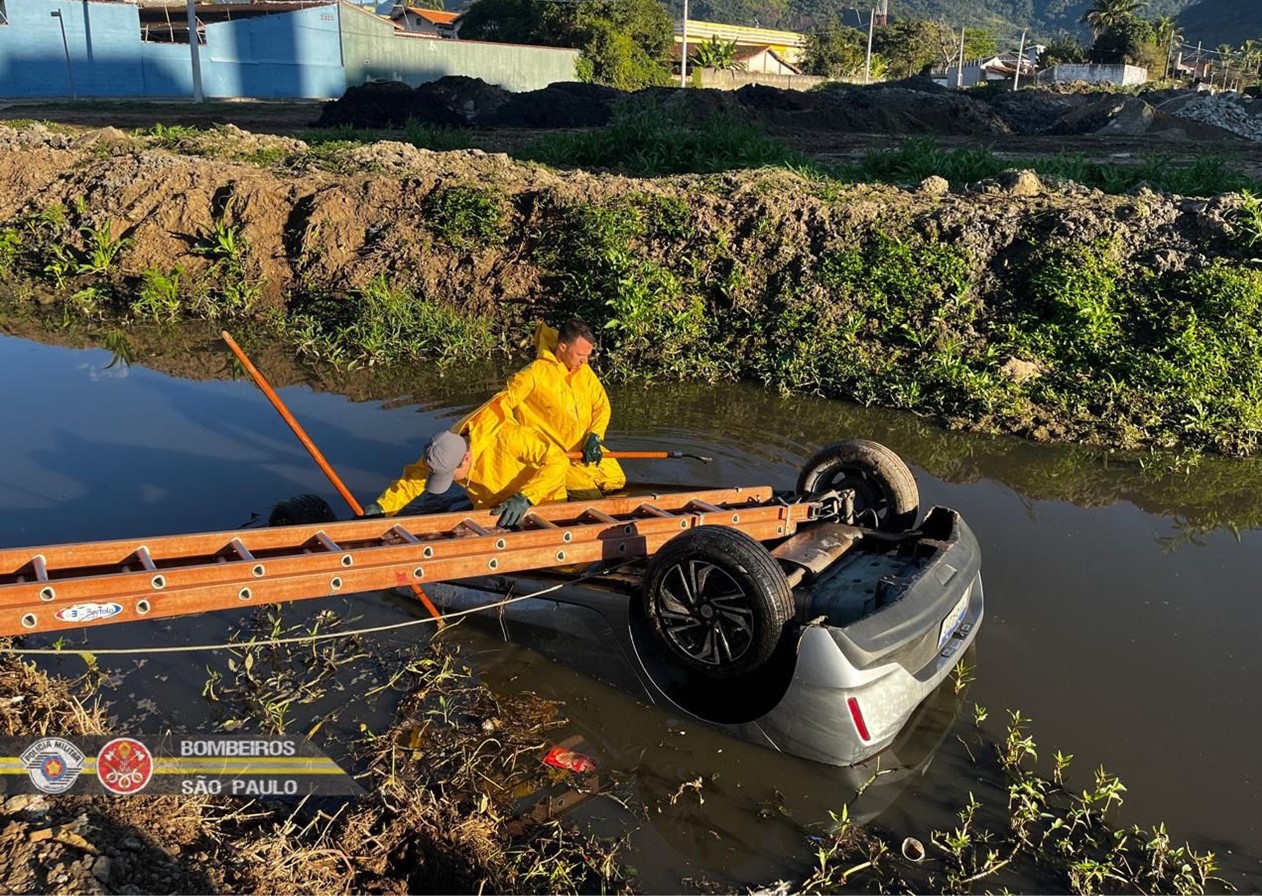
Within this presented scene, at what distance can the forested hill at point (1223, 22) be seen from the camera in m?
124

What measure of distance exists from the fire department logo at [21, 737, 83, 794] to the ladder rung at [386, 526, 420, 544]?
59.0 inches

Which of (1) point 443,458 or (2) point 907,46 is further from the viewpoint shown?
(2) point 907,46

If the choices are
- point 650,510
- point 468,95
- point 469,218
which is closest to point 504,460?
point 650,510

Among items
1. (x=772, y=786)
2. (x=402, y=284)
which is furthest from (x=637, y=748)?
(x=402, y=284)

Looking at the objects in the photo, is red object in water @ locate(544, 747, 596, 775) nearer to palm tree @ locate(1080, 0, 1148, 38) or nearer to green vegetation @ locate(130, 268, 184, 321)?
green vegetation @ locate(130, 268, 184, 321)

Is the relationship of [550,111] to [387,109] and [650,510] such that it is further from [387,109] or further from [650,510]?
[650,510]

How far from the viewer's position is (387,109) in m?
24.8

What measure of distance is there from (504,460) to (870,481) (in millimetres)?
2091

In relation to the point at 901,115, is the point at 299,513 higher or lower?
lower

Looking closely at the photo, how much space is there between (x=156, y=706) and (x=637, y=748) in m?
2.29

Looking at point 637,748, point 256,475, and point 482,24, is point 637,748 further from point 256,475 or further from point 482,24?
point 482,24

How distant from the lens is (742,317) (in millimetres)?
10430

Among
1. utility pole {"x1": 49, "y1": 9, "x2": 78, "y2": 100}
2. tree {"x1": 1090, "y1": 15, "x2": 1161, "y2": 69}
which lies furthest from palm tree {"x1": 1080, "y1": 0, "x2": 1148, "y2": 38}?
utility pole {"x1": 49, "y1": 9, "x2": 78, "y2": 100}

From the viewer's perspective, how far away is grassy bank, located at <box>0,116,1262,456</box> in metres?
8.83
